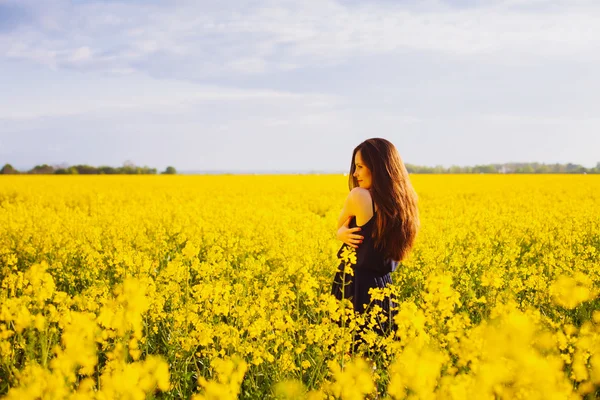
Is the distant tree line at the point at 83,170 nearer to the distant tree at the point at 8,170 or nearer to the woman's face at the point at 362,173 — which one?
the distant tree at the point at 8,170

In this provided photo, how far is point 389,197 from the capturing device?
3764 millimetres

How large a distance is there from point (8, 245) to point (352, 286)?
5.65 m

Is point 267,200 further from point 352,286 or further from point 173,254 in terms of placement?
point 352,286

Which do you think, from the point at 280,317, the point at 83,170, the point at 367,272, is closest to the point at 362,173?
the point at 367,272

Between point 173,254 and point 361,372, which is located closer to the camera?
point 361,372

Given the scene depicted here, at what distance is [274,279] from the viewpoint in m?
4.69

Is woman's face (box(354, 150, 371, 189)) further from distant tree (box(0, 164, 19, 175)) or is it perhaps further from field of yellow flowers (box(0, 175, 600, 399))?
distant tree (box(0, 164, 19, 175))

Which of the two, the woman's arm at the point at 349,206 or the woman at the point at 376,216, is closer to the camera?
the woman at the point at 376,216

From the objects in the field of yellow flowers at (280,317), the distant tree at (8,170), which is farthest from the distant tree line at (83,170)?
the field of yellow flowers at (280,317)

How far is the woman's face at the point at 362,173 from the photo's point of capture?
151 inches

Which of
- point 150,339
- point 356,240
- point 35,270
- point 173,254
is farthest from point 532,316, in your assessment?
point 173,254

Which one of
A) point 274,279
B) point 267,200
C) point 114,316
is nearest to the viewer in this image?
point 114,316

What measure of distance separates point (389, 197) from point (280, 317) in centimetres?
111

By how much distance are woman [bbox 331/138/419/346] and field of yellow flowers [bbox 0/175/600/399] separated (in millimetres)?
172
